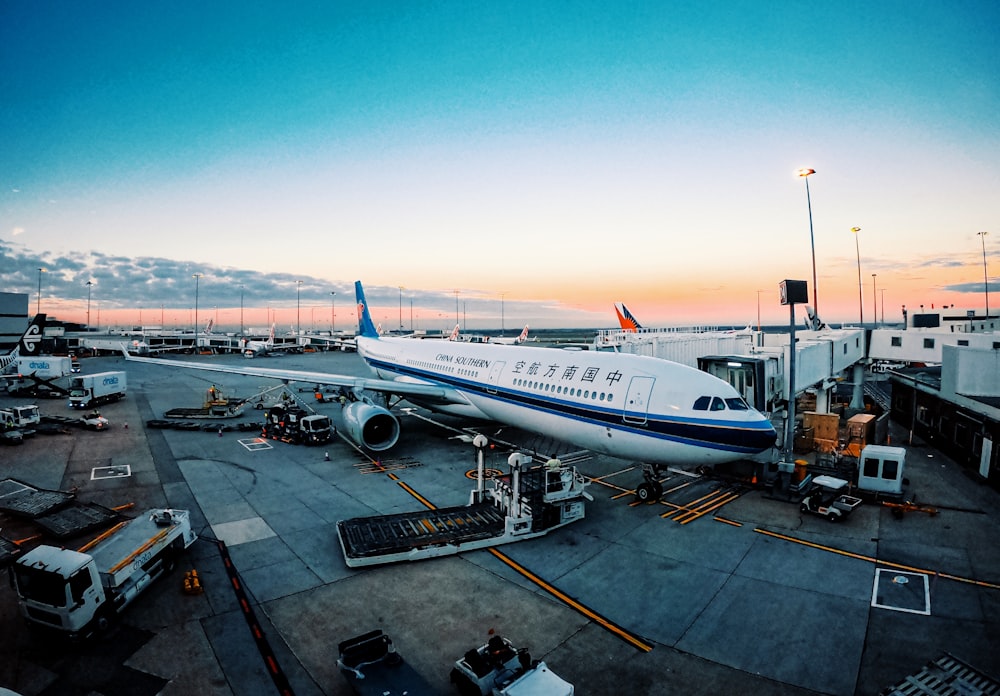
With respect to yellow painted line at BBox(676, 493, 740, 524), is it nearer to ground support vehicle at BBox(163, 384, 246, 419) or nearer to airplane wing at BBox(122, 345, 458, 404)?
airplane wing at BBox(122, 345, 458, 404)

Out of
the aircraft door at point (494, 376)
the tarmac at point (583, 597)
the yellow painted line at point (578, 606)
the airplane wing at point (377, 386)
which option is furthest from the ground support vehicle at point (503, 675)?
the airplane wing at point (377, 386)

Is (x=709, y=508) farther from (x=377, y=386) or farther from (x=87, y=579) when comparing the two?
(x=87, y=579)

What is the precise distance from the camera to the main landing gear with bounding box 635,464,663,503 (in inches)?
713

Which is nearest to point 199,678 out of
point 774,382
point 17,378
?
point 774,382

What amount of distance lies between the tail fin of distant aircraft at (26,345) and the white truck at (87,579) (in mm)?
47229

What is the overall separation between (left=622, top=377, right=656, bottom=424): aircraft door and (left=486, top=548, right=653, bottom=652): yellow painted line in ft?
19.0

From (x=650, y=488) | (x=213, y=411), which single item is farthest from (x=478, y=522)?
(x=213, y=411)

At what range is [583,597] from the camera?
474 inches

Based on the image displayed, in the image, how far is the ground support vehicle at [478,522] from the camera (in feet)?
45.8

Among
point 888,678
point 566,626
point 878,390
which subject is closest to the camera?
point 888,678

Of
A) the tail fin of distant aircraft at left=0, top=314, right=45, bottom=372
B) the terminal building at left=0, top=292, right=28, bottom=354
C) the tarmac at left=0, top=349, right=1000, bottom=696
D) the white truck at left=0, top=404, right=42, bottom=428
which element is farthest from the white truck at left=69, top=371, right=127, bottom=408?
the terminal building at left=0, top=292, right=28, bottom=354

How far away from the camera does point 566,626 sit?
1094 cm

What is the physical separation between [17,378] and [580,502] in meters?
58.1

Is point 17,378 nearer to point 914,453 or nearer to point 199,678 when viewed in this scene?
point 199,678
